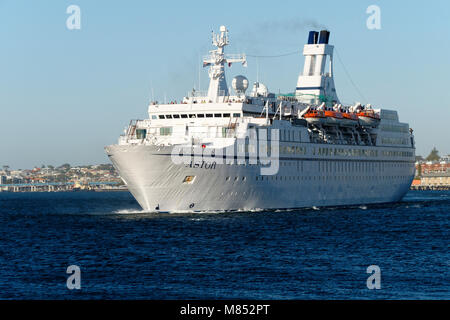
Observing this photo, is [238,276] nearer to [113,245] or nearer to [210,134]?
[113,245]

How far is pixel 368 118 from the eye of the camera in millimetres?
78625

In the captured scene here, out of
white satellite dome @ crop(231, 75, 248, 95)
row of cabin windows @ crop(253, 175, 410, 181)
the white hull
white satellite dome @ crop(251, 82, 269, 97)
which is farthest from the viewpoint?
white satellite dome @ crop(251, 82, 269, 97)

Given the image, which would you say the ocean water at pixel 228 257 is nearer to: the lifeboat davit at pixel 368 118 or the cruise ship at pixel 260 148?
the cruise ship at pixel 260 148

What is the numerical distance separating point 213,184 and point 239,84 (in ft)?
42.9

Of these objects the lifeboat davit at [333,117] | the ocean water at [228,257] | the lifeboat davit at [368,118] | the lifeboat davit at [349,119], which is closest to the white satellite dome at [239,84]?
the lifeboat davit at [333,117]

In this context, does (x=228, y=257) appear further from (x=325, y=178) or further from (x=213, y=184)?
(x=325, y=178)

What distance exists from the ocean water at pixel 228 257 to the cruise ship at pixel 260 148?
7.91 ft

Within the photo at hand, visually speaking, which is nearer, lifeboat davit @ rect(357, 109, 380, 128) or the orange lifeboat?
the orange lifeboat

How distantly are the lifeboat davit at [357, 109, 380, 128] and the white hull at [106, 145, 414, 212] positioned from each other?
33.2 feet

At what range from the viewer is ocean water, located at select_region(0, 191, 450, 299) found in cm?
2828

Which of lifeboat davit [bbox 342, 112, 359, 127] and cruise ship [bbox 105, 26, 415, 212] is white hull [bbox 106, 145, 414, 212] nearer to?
cruise ship [bbox 105, 26, 415, 212]

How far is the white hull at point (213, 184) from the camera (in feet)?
175

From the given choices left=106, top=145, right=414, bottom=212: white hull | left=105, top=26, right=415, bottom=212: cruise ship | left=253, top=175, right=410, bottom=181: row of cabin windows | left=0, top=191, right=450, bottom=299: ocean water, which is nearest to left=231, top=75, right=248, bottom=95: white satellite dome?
left=105, top=26, right=415, bottom=212: cruise ship

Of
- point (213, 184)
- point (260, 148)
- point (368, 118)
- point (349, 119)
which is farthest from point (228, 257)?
point (368, 118)
